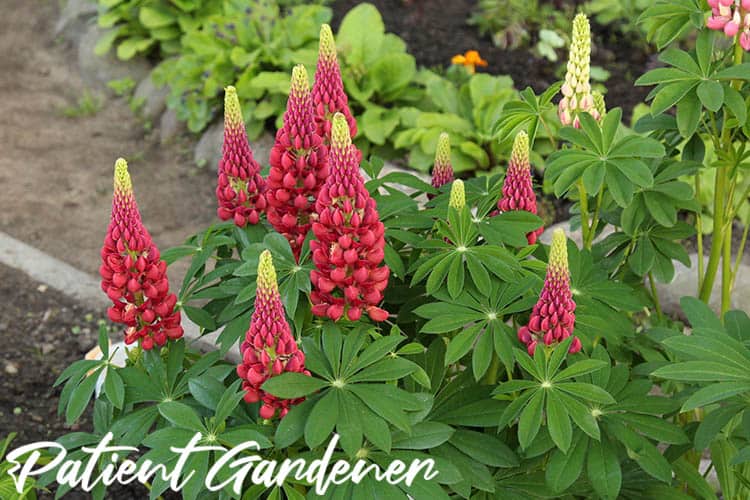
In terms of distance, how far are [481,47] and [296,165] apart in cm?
460

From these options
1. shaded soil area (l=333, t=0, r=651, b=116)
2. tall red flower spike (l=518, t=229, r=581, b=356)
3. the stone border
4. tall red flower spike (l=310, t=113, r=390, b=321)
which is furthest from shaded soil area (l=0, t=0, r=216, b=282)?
tall red flower spike (l=518, t=229, r=581, b=356)

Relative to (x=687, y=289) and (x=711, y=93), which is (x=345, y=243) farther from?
(x=687, y=289)

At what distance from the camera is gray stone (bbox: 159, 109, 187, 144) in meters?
6.49

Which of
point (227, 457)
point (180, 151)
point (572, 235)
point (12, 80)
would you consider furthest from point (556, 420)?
point (12, 80)

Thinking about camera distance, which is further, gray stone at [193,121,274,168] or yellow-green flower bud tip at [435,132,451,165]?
gray stone at [193,121,274,168]

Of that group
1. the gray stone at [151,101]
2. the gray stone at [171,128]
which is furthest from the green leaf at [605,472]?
the gray stone at [151,101]

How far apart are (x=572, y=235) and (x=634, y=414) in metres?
2.68

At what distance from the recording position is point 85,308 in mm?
4391

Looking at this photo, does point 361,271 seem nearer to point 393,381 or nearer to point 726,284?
point 393,381

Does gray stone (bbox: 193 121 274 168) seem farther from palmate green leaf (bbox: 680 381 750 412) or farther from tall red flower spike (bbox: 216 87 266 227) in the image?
palmate green leaf (bbox: 680 381 750 412)

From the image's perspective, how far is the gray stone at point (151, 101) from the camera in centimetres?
674

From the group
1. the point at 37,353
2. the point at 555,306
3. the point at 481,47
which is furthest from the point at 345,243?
the point at 481,47

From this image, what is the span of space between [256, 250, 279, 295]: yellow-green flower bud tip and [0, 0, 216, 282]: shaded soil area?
3517mm

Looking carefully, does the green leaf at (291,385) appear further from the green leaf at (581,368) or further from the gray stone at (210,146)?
the gray stone at (210,146)
